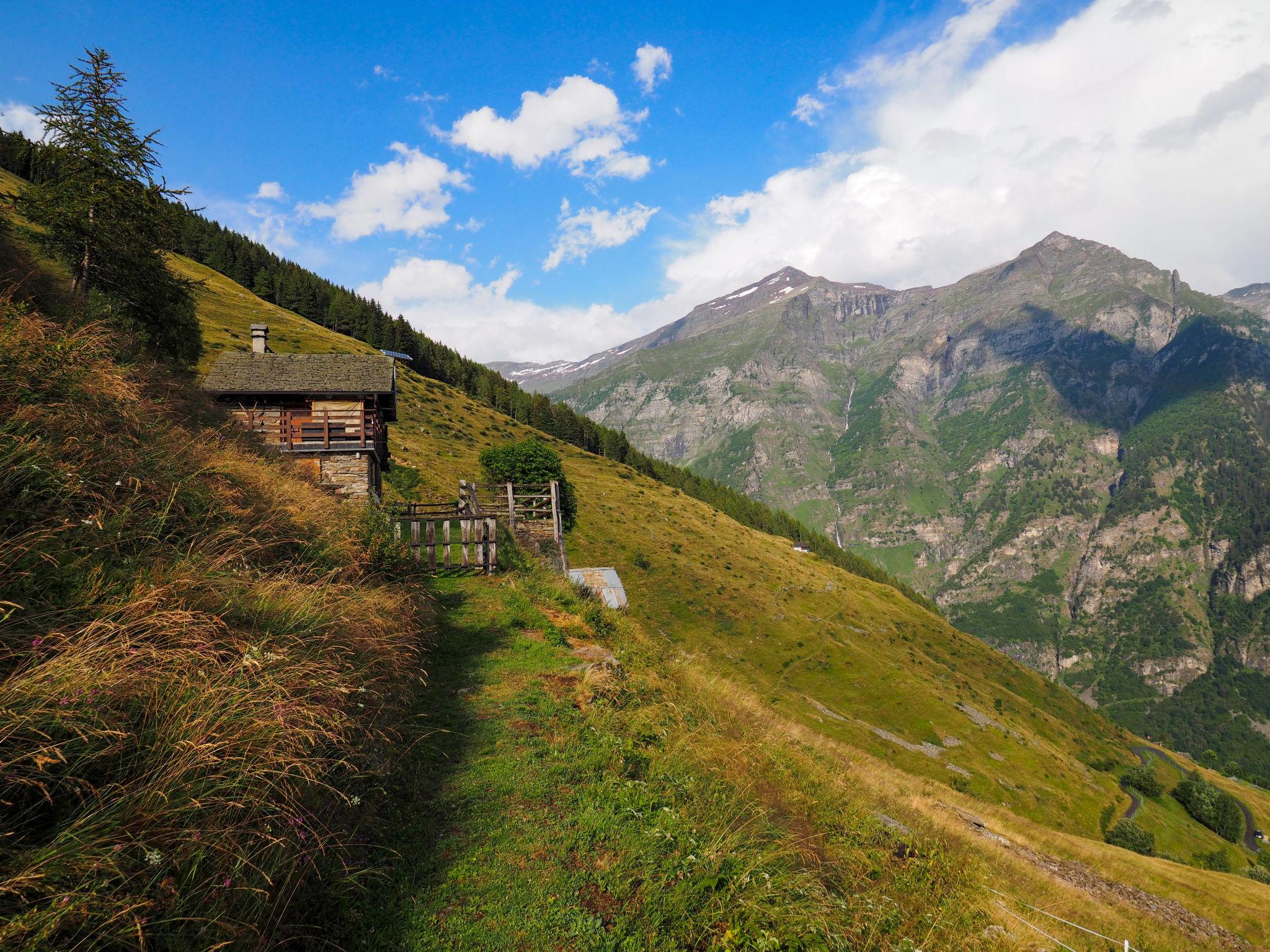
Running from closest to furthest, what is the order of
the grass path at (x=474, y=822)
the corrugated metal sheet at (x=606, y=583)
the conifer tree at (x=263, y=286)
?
the grass path at (x=474, y=822), the corrugated metal sheet at (x=606, y=583), the conifer tree at (x=263, y=286)

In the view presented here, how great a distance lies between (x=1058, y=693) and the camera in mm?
123188

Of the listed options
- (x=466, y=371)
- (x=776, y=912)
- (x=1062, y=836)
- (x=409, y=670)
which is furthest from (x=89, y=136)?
(x=466, y=371)

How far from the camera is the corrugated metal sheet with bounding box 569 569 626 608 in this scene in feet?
94.6

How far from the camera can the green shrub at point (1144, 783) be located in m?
89.1

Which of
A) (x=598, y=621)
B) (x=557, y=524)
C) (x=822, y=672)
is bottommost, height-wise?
(x=822, y=672)

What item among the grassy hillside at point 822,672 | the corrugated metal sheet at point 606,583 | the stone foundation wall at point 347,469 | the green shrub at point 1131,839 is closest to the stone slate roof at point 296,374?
the stone foundation wall at point 347,469

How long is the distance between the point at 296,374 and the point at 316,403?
1.97 meters

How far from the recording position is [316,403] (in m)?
29.5

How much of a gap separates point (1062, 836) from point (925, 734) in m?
46.5

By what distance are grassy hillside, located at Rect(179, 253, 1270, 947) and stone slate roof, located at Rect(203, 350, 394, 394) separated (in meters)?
20.5

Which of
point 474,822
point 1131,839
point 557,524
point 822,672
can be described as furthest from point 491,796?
point 1131,839

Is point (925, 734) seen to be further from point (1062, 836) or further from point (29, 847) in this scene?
point (29, 847)

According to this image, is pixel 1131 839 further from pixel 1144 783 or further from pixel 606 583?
pixel 606 583

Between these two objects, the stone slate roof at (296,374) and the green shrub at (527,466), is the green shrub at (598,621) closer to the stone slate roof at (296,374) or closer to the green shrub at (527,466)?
the stone slate roof at (296,374)
